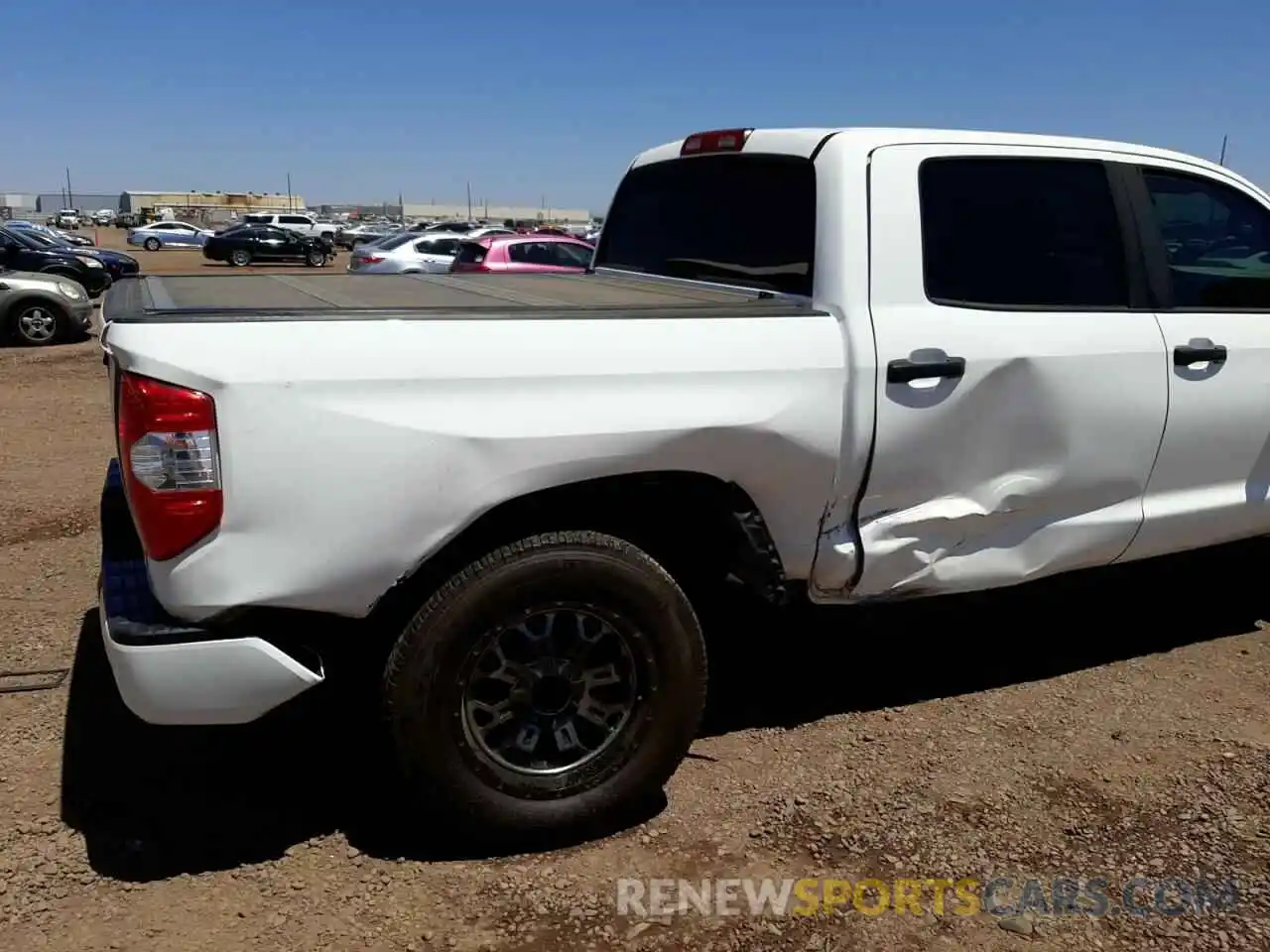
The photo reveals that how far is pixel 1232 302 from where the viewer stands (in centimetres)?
396

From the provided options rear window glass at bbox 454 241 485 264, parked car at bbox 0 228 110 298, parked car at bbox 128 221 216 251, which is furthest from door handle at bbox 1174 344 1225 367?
parked car at bbox 128 221 216 251

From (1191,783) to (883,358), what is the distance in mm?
1718

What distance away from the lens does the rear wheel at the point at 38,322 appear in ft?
42.9

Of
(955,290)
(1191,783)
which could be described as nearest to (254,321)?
(955,290)

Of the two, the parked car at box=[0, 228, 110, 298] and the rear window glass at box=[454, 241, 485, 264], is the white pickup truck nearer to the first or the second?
the rear window glass at box=[454, 241, 485, 264]

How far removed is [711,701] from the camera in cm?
393

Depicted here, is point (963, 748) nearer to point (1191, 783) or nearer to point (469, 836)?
point (1191, 783)

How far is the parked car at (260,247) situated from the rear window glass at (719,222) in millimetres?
35635

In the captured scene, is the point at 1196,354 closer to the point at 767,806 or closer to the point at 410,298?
the point at 767,806

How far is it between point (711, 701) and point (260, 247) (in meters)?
37.4

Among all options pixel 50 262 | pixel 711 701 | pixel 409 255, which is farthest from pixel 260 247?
pixel 711 701

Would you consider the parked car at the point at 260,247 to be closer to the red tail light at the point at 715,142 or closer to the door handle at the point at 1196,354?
the red tail light at the point at 715,142

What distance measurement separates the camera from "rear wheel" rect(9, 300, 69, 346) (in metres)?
13.1

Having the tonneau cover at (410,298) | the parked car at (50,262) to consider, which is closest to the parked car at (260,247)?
the parked car at (50,262)
